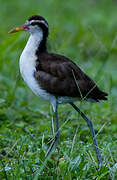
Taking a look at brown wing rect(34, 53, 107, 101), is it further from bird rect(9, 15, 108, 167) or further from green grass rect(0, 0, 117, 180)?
green grass rect(0, 0, 117, 180)

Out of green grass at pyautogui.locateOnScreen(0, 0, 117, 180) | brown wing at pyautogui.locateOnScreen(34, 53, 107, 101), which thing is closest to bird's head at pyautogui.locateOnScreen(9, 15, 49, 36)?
brown wing at pyautogui.locateOnScreen(34, 53, 107, 101)

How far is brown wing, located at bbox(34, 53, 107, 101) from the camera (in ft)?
17.0

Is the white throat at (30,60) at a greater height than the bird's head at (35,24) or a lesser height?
lesser

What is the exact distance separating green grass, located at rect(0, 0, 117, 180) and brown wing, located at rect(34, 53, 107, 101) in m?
0.22

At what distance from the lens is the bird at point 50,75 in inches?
204

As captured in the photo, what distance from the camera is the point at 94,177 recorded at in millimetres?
4695

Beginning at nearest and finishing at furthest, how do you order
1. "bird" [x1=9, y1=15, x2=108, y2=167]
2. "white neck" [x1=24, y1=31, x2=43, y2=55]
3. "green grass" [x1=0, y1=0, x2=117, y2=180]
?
"green grass" [x1=0, y1=0, x2=117, y2=180] < "bird" [x1=9, y1=15, x2=108, y2=167] < "white neck" [x1=24, y1=31, x2=43, y2=55]

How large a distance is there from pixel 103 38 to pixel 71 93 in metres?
5.89

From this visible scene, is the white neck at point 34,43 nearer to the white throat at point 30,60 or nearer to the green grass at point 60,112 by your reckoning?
the white throat at point 30,60

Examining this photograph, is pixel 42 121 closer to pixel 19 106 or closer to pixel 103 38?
pixel 19 106

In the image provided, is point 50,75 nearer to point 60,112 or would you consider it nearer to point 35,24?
point 35,24

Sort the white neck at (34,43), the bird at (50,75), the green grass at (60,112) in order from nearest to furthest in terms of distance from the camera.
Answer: the green grass at (60,112) < the bird at (50,75) < the white neck at (34,43)

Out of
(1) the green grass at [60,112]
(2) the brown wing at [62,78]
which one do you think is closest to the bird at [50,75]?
(2) the brown wing at [62,78]

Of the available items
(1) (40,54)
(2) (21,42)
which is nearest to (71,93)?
(1) (40,54)
